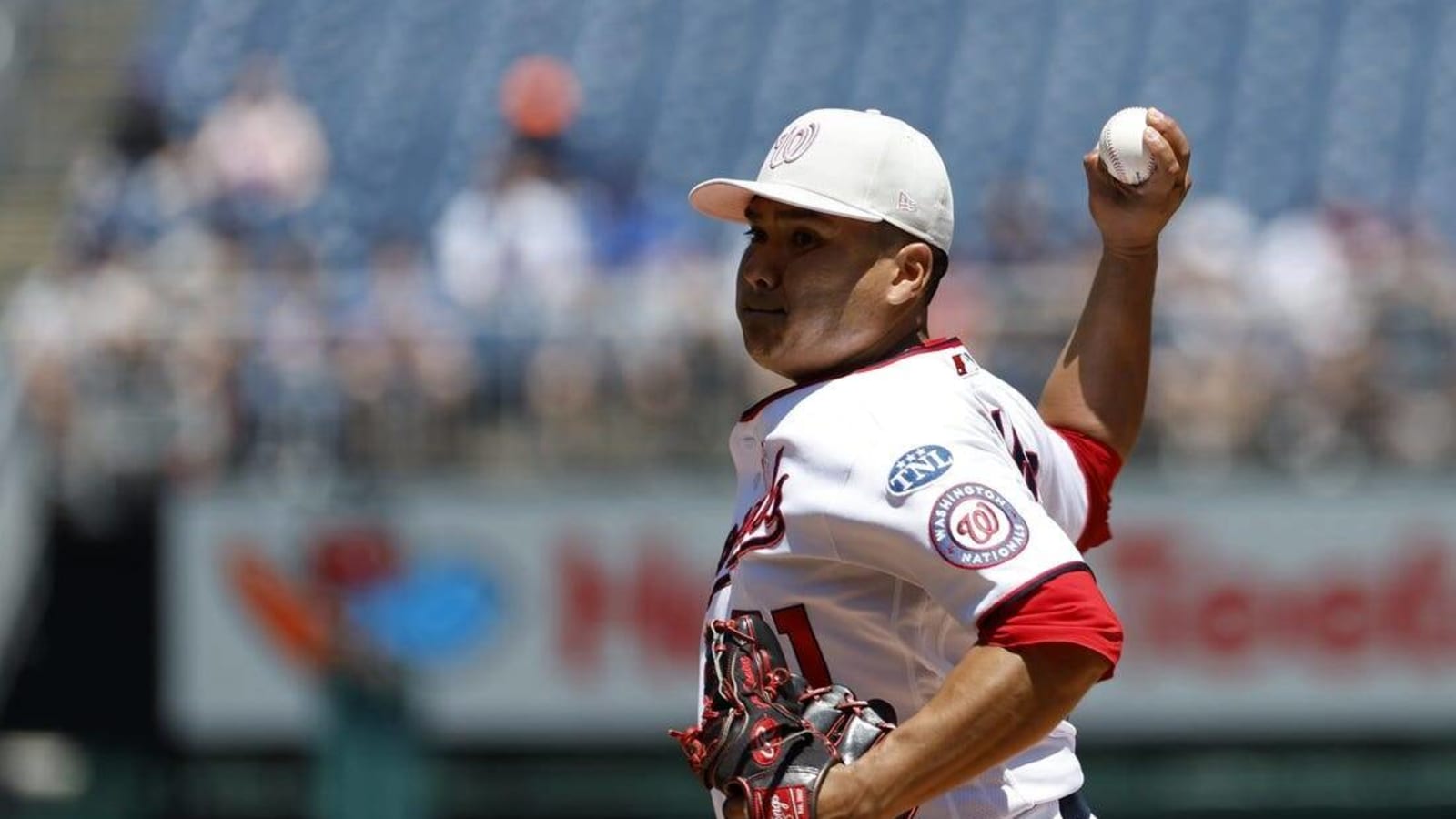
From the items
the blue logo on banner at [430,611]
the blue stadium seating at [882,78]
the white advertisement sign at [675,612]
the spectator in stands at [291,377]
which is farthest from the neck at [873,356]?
the blue stadium seating at [882,78]

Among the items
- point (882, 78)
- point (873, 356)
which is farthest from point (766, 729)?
point (882, 78)

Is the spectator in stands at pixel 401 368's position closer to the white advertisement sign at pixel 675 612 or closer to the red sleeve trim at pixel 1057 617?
the white advertisement sign at pixel 675 612

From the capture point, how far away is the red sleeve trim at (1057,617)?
2.93m

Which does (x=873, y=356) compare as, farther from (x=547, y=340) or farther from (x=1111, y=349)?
(x=547, y=340)

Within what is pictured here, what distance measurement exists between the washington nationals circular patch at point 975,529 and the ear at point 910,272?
0.37 metres

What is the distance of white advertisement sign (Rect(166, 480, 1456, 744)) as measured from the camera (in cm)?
1097

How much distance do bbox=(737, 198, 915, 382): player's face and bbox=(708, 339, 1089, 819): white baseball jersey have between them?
53 millimetres

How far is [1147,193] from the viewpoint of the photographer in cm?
362

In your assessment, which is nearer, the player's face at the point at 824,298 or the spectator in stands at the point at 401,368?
the player's face at the point at 824,298

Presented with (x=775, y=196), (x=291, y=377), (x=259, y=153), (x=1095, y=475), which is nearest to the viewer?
(x=775, y=196)

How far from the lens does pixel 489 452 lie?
35.7ft

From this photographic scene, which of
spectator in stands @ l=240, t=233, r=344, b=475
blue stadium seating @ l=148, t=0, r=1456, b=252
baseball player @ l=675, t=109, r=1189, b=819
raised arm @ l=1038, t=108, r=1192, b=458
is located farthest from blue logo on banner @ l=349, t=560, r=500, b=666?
baseball player @ l=675, t=109, r=1189, b=819

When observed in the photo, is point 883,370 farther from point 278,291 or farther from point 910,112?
point 910,112

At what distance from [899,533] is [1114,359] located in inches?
34.5
